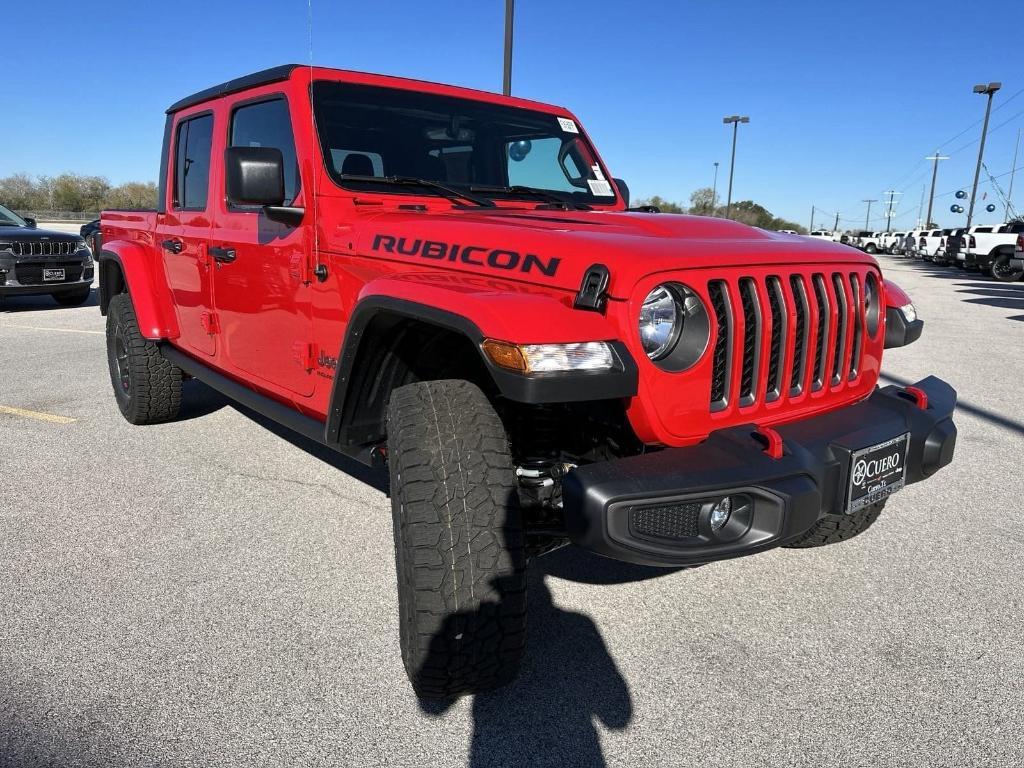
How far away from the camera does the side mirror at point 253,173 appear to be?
9.11 ft

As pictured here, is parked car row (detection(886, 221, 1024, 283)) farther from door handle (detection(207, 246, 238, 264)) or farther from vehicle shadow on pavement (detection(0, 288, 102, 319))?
door handle (detection(207, 246, 238, 264))

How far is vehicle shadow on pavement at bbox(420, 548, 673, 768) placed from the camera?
208cm

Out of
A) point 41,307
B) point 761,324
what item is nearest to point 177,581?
point 761,324

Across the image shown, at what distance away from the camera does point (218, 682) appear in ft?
7.68

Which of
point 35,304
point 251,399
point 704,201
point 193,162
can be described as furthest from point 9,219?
point 704,201

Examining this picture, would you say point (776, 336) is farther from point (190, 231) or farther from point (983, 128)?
point (983, 128)

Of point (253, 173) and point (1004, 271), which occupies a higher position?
point (253, 173)

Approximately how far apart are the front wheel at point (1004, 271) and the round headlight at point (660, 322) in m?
22.5

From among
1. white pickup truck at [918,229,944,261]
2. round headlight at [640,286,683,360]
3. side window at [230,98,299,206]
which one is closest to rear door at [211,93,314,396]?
side window at [230,98,299,206]

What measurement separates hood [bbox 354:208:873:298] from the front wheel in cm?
2176

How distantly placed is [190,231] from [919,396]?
343cm

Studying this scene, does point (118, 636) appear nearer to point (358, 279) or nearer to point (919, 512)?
point (358, 279)

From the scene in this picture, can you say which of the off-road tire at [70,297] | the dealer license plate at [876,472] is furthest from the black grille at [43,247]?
the dealer license plate at [876,472]

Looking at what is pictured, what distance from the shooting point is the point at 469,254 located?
7.99 ft
